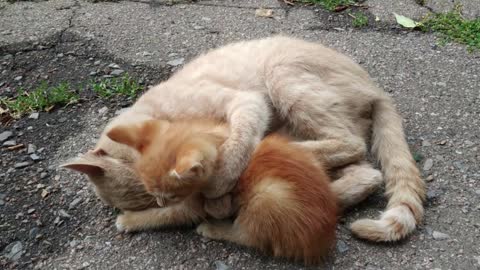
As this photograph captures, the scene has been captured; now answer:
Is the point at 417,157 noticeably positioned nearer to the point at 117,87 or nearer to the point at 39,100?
the point at 117,87

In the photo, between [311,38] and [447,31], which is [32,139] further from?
[447,31]

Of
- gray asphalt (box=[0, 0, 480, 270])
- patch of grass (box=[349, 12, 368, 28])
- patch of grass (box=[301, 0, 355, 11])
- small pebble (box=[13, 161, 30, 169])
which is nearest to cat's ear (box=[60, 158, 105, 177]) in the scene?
gray asphalt (box=[0, 0, 480, 270])

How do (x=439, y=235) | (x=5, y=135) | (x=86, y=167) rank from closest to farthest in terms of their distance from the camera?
(x=439, y=235), (x=86, y=167), (x=5, y=135)

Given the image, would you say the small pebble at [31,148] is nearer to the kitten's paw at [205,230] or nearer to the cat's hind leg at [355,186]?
the kitten's paw at [205,230]

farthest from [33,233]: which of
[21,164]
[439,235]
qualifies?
[439,235]

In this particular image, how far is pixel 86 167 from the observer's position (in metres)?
3.22

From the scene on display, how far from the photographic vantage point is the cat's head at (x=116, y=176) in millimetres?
3312

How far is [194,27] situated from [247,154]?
266 cm

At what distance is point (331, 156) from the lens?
355 cm

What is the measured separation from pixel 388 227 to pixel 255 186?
770 mm

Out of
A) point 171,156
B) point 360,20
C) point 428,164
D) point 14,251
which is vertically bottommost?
point 14,251

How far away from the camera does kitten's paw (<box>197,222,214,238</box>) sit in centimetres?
323

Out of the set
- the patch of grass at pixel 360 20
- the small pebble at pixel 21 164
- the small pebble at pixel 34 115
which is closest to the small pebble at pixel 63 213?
the small pebble at pixel 21 164

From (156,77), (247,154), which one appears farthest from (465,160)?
(156,77)
